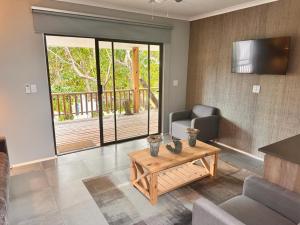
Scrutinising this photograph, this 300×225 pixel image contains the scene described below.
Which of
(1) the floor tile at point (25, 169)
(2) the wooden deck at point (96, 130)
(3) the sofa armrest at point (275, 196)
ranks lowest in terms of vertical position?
(1) the floor tile at point (25, 169)

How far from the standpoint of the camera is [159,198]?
2.50m

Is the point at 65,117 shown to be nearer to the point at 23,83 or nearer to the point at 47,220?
the point at 23,83

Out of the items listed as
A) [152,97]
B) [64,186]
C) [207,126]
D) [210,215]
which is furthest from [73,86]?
[210,215]

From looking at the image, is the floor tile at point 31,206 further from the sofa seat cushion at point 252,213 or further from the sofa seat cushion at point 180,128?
the sofa seat cushion at point 180,128

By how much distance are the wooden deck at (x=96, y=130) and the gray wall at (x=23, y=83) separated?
2.82ft

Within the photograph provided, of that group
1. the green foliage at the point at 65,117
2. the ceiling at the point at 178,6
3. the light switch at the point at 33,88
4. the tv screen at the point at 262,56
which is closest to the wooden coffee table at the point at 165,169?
the tv screen at the point at 262,56

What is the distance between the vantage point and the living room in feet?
7.10

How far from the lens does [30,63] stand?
3.12m

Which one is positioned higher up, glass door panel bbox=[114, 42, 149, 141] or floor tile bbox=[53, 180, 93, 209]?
glass door panel bbox=[114, 42, 149, 141]

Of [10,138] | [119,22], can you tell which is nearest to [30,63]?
[10,138]

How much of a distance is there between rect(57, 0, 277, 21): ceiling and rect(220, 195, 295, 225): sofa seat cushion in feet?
9.35

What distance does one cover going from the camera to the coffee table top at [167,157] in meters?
2.37

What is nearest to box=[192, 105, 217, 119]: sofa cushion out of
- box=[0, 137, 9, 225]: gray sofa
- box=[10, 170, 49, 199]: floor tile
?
box=[10, 170, 49, 199]: floor tile

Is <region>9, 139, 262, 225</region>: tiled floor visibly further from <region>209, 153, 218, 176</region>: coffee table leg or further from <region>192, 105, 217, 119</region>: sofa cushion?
<region>192, 105, 217, 119</region>: sofa cushion
